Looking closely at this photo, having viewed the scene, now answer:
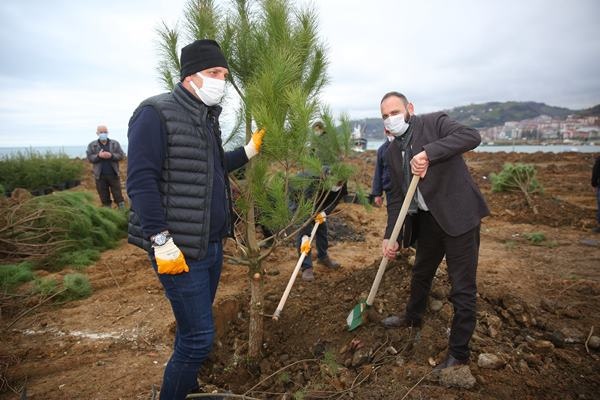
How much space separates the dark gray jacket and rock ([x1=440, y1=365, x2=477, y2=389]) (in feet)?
2.56

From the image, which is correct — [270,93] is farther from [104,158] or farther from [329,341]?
[104,158]

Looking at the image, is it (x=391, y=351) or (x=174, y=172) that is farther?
(x=391, y=351)

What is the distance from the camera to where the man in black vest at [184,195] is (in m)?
1.48

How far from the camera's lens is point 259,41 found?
2.25 metres

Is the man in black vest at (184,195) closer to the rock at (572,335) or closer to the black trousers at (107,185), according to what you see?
the rock at (572,335)

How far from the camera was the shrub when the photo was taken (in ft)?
25.7

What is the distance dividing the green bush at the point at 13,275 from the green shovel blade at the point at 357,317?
3392 mm

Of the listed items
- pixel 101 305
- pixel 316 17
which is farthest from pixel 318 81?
pixel 101 305

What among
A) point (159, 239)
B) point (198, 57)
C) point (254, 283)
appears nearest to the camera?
point (159, 239)

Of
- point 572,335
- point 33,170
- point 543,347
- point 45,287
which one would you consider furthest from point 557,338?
point 33,170

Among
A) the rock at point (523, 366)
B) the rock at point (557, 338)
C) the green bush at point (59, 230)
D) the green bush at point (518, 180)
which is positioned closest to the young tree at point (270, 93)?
the rock at point (523, 366)

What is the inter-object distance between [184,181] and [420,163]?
4.37 feet

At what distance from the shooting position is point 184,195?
1586 millimetres

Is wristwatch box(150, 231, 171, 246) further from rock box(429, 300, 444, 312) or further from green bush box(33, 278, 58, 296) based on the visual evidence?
green bush box(33, 278, 58, 296)
